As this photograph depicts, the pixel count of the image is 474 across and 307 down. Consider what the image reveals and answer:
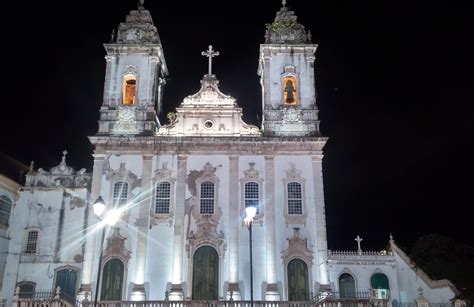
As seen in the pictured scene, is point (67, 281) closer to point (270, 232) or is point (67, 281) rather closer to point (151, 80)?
point (270, 232)

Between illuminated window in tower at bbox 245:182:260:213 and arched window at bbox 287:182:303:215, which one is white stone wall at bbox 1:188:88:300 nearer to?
illuminated window in tower at bbox 245:182:260:213

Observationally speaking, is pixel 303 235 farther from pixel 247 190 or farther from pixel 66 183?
pixel 66 183

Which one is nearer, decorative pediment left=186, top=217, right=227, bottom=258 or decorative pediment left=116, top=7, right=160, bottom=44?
decorative pediment left=186, top=217, right=227, bottom=258

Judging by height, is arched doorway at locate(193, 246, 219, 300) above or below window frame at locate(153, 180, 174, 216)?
below

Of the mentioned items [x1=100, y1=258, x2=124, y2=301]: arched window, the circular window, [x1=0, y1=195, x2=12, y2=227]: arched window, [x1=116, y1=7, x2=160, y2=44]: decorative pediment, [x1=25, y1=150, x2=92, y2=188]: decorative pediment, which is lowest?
[x1=100, y1=258, x2=124, y2=301]: arched window

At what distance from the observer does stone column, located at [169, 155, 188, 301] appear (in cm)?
2441

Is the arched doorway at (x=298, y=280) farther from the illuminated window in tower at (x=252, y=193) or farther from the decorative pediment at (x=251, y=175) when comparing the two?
the decorative pediment at (x=251, y=175)

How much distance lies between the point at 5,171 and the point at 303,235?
54.9ft

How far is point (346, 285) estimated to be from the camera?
27.2 metres

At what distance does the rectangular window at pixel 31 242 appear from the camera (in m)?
27.4

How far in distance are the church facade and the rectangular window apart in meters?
0.07

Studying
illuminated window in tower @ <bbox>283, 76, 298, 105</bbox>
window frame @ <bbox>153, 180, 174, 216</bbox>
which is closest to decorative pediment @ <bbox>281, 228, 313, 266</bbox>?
window frame @ <bbox>153, 180, 174, 216</bbox>

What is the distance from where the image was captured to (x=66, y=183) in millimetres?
28781

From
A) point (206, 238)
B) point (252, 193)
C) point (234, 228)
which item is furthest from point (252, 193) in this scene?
point (206, 238)
